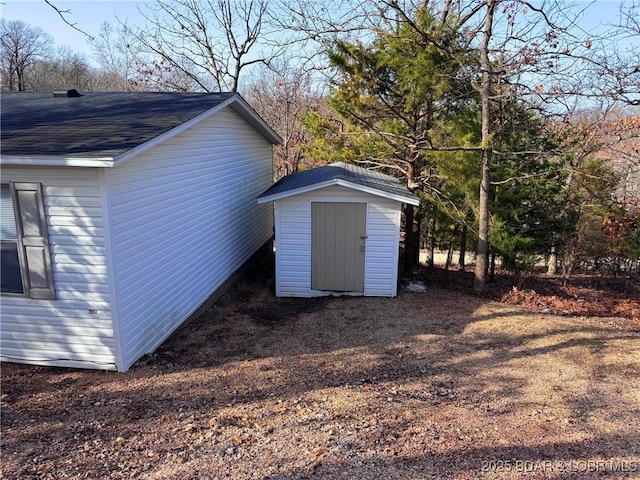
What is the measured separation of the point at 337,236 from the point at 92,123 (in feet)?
14.6

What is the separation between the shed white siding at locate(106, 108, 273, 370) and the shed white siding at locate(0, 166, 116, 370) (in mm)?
181

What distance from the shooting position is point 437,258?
2128 cm

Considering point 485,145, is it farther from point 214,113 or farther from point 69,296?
point 69,296

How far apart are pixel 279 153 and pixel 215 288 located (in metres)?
15.1

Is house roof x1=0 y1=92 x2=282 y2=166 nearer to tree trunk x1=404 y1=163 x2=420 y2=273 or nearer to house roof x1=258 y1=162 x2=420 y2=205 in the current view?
house roof x1=258 y1=162 x2=420 y2=205

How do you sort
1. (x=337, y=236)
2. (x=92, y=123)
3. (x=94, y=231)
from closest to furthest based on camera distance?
(x=94, y=231) < (x=92, y=123) < (x=337, y=236)

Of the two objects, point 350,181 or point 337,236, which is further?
point 337,236

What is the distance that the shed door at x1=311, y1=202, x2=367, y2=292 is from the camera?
830 cm

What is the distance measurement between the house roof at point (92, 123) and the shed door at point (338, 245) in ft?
9.05

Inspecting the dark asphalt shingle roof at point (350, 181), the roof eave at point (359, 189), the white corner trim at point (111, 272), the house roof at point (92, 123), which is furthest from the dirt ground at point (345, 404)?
the house roof at point (92, 123)

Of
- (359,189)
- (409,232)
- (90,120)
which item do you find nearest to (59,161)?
(90,120)

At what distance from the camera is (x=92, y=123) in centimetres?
581

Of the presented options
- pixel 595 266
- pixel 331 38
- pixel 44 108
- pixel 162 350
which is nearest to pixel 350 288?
pixel 162 350

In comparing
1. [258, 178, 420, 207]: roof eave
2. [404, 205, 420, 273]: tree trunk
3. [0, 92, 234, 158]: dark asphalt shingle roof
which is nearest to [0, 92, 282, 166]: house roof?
[0, 92, 234, 158]: dark asphalt shingle roof
